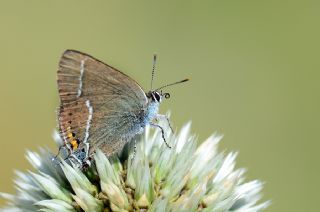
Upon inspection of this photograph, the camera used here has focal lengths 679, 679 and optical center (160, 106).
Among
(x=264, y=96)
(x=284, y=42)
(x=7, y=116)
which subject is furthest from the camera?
(x=284, y=42)

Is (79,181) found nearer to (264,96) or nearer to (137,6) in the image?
(264,96)

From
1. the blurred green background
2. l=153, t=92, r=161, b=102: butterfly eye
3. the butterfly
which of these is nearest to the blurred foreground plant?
the butterfly

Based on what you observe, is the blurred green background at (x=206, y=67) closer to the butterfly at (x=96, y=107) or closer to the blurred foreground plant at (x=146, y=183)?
the blurred foreground plant at (x=146, y=183)

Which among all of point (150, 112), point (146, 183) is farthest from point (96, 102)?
point (146, 183)

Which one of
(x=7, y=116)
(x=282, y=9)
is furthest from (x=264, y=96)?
(x=7, y=116)

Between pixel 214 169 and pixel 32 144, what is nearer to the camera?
pixel 214 169

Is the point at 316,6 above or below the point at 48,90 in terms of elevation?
above

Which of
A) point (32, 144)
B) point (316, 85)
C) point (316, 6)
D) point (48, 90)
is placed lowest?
point (32, 144)

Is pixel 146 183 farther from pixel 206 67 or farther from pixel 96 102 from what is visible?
pixel 206 67
